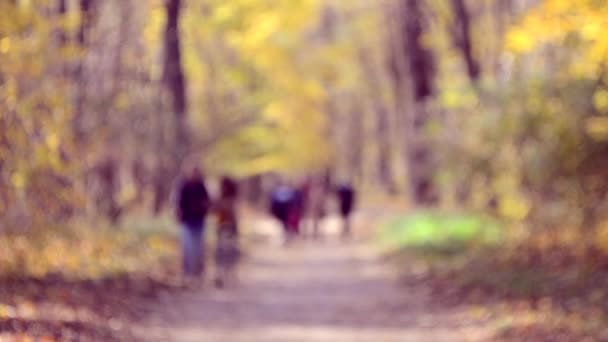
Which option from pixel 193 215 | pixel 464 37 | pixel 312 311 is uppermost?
pixel 464 37

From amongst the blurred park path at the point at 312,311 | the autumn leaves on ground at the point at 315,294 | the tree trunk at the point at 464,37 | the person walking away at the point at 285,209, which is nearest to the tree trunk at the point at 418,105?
the tree trunk at the point at 464,37

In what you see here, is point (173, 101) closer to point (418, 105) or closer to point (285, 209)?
point (418, 105)

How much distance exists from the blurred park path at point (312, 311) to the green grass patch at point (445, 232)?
3.18ft

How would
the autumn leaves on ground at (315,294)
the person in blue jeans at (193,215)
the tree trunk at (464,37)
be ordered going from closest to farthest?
the autumn leaves on ground at (315,294) < the person in blue jeans at (193,215) < the tree trunk at (464,37)

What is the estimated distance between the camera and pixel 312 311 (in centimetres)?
1510

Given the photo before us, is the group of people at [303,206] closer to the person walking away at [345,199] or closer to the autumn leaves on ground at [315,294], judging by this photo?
the person walking away at [345,199]

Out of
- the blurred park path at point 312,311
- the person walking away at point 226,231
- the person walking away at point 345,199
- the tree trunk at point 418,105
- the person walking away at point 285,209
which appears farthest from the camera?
the person walking away at point 345,199

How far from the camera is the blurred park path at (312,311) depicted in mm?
12719

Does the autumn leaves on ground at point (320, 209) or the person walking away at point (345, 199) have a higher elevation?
the autumn leaves on ground at point (320, 209)

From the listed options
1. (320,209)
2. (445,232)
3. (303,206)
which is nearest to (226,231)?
(445,232)

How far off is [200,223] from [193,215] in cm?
19

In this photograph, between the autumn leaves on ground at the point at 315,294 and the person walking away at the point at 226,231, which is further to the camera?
the person walking away at the point at 226,231

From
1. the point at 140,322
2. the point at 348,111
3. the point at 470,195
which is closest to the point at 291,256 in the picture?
the point at 470,195

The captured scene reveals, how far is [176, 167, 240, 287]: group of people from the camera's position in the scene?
57.7 feet
